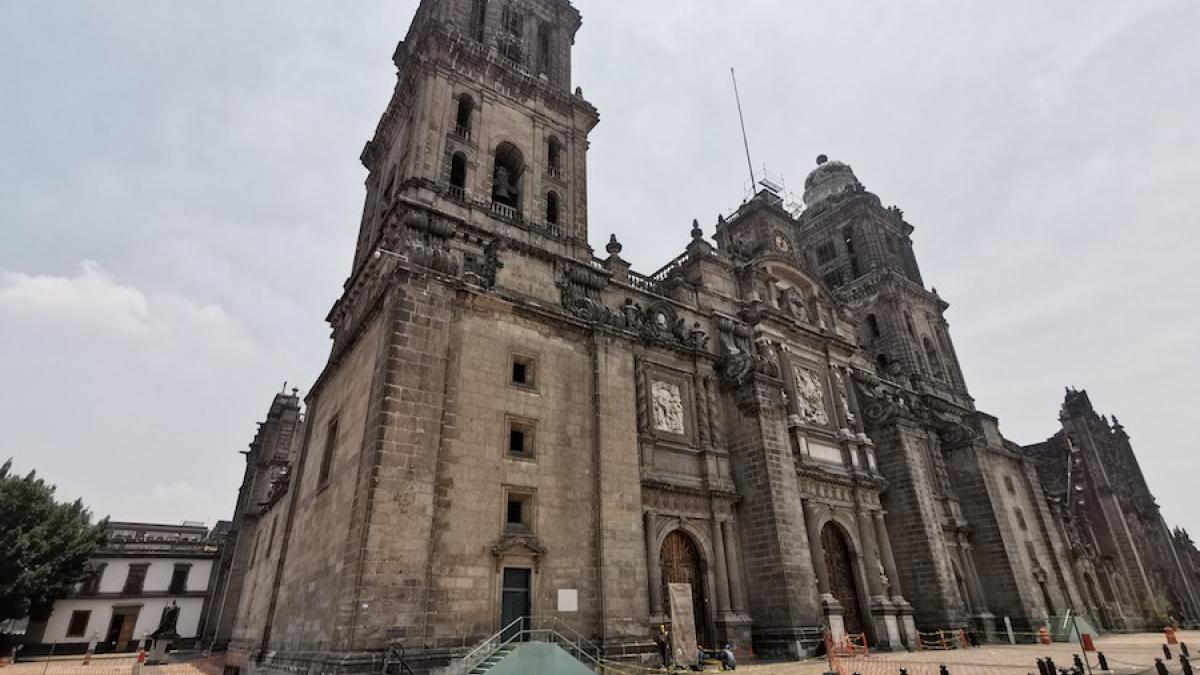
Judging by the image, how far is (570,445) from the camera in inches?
736

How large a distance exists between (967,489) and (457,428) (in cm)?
3009

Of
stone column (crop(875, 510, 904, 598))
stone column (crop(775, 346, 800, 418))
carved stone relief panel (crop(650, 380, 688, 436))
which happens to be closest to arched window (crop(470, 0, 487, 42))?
carved stone relief panel (crop(650, 380, 688, 436))

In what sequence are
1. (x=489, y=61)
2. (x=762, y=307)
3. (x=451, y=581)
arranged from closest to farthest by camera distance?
(x=451, y=581)
(x=489, y=61)
(x=762, y=307)

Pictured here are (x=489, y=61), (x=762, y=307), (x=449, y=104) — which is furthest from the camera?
(x=762, y=307)

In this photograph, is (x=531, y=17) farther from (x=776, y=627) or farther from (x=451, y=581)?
(x=776, y=627)

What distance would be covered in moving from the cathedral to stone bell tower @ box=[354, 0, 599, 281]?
121 millimetres

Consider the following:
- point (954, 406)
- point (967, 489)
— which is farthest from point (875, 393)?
point (954, 406)

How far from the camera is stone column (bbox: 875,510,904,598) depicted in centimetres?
2559

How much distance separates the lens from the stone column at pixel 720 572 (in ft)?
67.5

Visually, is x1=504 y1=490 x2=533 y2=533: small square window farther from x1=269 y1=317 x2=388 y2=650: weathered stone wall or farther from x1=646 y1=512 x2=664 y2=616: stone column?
x1=646 y1=512 x2=664 y2=616: stone column

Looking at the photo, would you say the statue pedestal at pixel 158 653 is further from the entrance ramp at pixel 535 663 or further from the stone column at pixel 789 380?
the stone column at pixel 789 380

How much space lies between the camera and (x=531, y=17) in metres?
29.3

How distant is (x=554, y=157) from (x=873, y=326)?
89.4 feet

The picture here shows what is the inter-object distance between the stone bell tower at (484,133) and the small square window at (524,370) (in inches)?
151
